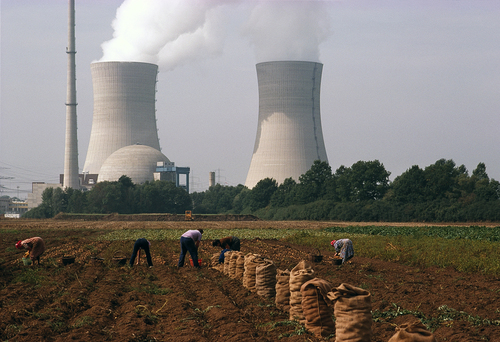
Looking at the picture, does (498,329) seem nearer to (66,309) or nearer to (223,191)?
(66,309)

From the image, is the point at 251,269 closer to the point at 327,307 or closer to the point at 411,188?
the point at 327,307

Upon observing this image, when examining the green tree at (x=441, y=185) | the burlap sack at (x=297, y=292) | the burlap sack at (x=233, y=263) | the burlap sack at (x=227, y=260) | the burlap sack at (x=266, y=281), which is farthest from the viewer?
the green tree at (x=441, y=185)

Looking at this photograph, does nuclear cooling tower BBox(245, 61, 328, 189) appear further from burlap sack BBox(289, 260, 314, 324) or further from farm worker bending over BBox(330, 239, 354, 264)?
burlap sack BBox(289, 260, 314, 324)

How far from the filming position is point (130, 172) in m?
84.2

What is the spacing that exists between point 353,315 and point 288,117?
50.1m

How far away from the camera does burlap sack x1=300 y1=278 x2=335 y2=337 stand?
21.5ft

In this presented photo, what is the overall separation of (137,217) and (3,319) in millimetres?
56618

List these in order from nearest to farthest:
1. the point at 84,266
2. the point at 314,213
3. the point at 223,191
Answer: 1. the point at 84,266
2. the point at 314,213
3. the point at 223,191

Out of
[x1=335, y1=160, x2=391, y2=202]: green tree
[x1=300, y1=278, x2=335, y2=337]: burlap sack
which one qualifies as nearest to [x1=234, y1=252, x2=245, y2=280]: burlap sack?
[x1=300, y1=278, x2=335, y2=337]: burlap sack

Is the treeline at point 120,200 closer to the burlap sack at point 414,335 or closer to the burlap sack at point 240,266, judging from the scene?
the burlap sack at point 240,266

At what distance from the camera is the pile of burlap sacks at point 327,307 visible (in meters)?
5.19

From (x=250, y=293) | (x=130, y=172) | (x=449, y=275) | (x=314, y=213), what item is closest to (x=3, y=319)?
(x=250, y=293)

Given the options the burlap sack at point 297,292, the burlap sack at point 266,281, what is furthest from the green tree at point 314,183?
the burlap sack at point 297,292

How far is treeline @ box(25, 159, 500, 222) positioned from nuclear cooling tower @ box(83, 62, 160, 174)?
6959 mm
